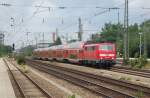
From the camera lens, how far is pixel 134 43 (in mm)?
98438

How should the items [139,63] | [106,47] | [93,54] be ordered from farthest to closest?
[93,54] < [139,63] < [106,47]

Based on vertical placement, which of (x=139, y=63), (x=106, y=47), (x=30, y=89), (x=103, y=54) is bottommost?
(x=30, y=89)

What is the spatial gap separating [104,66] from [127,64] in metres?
3.42

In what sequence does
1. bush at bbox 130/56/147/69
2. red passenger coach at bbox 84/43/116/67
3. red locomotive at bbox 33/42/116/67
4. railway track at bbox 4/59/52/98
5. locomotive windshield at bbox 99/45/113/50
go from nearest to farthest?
railway track at bbox 4/59/52/98, red passenger coach at bbox 84/43/116/67, red locomotive at bbox 33/42/116/67, locomotive windshield at bbox 99/45/113/50, bush at bbox 130/56/147/69

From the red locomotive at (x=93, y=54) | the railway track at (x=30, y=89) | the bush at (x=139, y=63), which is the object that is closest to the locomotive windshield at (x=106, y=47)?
the red locomotive at (x=93, y=54)

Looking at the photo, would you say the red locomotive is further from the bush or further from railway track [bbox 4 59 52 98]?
railway track [bbox 4 59 52 98]

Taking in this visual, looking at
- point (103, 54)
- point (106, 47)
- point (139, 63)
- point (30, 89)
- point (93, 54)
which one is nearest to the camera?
point (30, 89)

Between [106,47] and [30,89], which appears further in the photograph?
[106,47]

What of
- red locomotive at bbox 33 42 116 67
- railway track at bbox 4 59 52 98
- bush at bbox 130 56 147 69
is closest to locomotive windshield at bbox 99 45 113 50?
red locomotive at bbox 33 42 116 67

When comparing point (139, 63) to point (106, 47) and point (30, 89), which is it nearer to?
point (106, 47)

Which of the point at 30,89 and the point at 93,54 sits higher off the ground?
the point at 93,54

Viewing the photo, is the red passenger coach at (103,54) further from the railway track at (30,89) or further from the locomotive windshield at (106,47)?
the railway track at (30,89)

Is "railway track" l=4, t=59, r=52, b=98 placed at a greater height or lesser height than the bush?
lesser

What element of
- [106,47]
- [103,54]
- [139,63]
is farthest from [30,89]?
[139,63]
